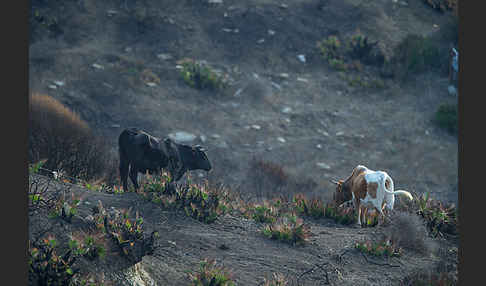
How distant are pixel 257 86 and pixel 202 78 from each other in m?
2.08

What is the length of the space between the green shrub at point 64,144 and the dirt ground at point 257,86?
2967 millimetres

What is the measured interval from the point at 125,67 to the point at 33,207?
1219 centimetres

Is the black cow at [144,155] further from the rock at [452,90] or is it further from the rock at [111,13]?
the rock at [111,13]

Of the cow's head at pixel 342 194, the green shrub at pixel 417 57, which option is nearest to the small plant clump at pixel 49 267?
the cow's head at pixel 342 194

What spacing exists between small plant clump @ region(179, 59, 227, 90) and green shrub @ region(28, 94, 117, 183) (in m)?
6.14

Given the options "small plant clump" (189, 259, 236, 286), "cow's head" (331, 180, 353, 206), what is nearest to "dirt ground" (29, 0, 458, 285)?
"cow's head" (331, 180, 353, 206)

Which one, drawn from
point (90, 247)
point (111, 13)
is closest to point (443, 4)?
point (111, 13)

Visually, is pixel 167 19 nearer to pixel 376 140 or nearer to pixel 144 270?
pixel 376 140

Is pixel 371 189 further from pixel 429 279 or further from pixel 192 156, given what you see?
pixel 192 156

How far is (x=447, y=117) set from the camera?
55.8 feet

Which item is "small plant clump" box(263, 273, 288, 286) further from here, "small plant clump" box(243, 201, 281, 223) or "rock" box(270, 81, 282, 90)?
"rock" box(270, 81, 282, 90)

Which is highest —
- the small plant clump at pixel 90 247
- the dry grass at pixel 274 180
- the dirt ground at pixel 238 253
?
the small plant clump at pixel 90 247

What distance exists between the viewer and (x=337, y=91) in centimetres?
1867

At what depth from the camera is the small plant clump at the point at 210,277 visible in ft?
19.2
